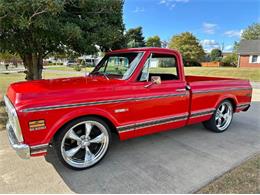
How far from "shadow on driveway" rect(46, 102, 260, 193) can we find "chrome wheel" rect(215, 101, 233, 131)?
22cm

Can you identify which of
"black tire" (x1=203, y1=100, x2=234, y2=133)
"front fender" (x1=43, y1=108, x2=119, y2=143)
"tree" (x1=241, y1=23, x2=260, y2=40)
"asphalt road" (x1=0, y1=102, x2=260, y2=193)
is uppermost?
"tree" (x1=241, y1=23, x2=260, y2=40)

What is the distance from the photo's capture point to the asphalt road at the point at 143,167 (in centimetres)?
288

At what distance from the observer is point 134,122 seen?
11.8 feet

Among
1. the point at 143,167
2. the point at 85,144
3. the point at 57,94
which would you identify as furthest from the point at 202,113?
the point at 57,94

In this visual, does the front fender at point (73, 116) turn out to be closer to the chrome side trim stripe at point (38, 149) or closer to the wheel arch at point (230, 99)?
the chrome side trim stripe at point (38, 149)

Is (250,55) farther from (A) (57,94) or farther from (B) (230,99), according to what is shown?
(A) (57,94)

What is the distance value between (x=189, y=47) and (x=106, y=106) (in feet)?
142

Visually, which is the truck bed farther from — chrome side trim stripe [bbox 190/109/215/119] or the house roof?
the house roof

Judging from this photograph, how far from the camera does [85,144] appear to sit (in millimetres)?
3379

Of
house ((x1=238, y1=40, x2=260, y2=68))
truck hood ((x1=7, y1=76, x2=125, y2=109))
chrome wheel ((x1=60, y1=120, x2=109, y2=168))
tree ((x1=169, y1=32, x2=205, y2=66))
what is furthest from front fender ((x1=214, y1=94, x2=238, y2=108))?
tree ((x1=169, y1=32, x2=205, y2=66))

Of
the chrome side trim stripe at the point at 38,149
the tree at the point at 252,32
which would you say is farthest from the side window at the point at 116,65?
the tree at the point at 252,32

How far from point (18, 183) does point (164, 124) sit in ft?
8.28

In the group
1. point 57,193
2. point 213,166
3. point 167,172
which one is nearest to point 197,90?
point 213,166

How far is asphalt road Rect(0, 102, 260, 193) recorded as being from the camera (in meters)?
2.88
